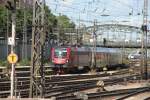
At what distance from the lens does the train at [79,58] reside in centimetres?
4834

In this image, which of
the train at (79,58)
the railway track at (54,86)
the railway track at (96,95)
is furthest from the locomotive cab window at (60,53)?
the railway track at (96,95)

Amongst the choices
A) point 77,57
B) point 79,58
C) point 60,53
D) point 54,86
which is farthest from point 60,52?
point 54,86

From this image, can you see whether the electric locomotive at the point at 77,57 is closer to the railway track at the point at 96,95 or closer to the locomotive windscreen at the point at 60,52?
the locomotive windscreen at the point at 60,52

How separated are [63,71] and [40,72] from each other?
2697 centimetres

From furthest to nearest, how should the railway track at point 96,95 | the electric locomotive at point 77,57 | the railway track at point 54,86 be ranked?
the electric locomotive at point 77,57
the railway track at point 54,86
the railway track at point 96,95

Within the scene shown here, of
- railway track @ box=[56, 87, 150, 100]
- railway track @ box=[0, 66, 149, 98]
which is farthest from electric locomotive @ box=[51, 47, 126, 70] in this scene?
railway track @ box=[56, 87, 150, 100]

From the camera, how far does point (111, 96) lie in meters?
30.9

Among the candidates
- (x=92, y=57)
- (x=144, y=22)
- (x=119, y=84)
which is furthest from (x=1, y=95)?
(x=92, y=57)

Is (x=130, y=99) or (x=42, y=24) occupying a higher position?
(x=42, y=24)

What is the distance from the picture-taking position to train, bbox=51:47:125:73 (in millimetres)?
48344

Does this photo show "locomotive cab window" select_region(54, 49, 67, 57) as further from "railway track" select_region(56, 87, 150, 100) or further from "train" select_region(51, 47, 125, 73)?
"railway track" select_region(56, 87, 150, 100)

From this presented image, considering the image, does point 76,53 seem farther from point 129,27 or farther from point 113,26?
point 129,27

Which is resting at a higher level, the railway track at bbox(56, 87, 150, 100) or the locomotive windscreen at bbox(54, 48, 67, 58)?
the locomotive windscreen at bbox(54, 48, 67, 58)

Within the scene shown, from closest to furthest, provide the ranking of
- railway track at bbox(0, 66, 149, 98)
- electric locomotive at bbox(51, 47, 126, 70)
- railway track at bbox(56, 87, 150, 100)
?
railway track at bbox(56, 87, 150, 100) < railway track at bbox(0, 66, 149, 98) < electric locomotive at bbox(51, 47, 126, 70)
